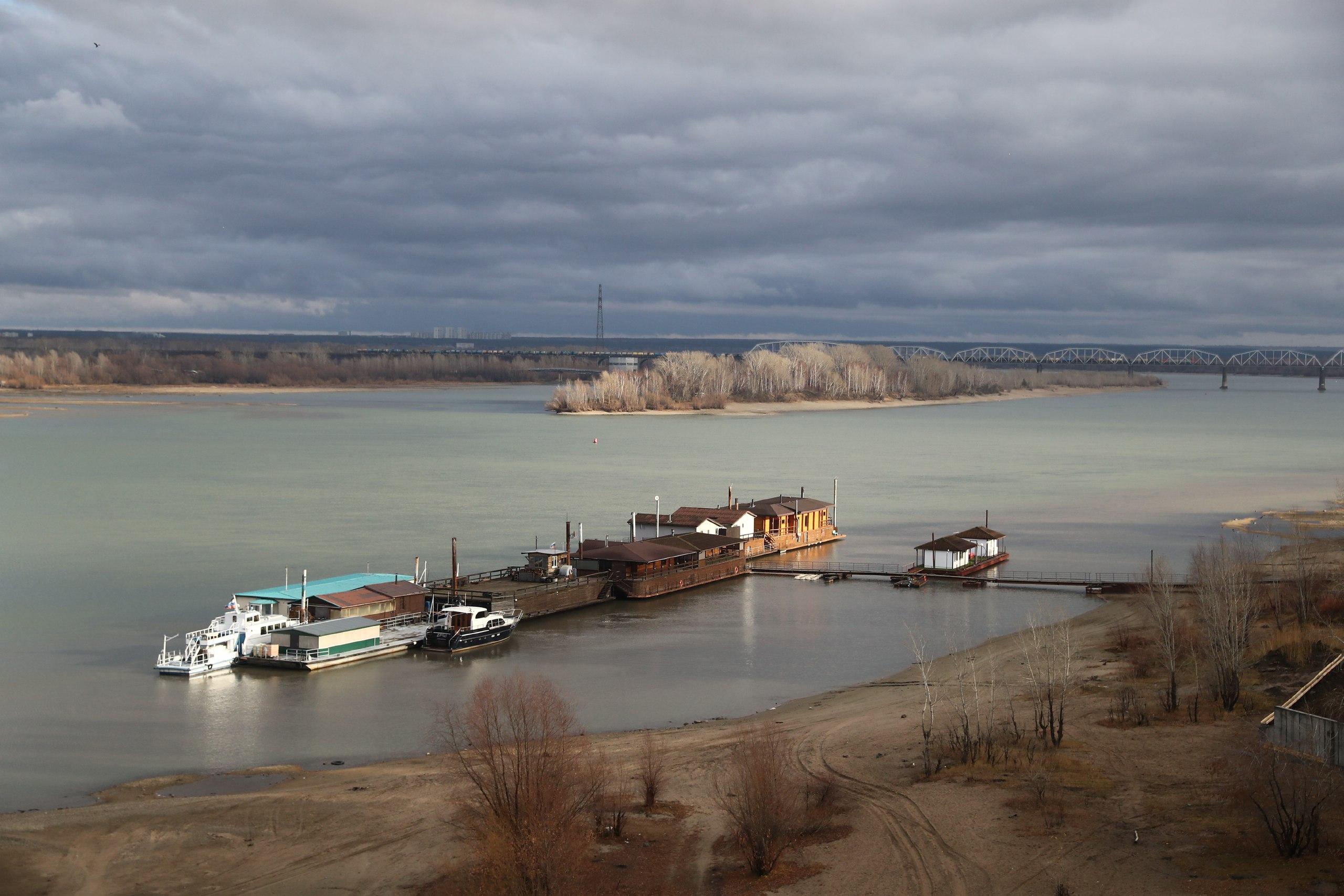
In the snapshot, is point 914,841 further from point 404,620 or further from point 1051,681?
point 404,620

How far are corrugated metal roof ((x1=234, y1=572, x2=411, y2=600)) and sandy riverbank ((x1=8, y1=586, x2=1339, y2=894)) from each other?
1128cm

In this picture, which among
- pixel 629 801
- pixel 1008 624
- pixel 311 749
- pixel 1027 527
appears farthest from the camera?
pixel 1027 527

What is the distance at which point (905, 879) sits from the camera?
49.5 feet

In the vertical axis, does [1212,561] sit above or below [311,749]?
above

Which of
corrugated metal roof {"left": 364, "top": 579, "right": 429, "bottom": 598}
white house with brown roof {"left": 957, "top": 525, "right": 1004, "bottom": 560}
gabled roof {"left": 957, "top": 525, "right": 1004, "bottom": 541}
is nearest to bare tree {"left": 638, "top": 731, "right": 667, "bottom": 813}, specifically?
corrugated metal roof {"left": 364, "top": 579, "right": 429, "bottom": 598}

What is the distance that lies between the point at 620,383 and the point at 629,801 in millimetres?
114826

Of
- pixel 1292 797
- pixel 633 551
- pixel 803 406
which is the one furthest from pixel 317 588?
→ pixel 803 406

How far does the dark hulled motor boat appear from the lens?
29891 millimetres

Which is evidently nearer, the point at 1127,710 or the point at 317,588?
the point at 1127,710

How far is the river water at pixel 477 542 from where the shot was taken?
2417 centimetres

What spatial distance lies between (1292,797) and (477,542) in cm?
3102

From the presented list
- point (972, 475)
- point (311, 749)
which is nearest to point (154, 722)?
point (311, 749)

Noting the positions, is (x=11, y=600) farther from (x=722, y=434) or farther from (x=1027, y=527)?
(x=722, y=434)

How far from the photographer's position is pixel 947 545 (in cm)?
4031
